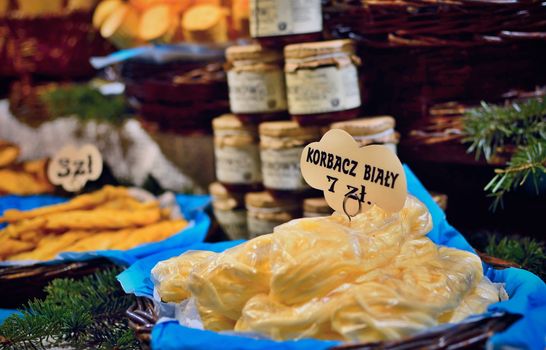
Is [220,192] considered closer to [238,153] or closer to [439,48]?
[238,153]

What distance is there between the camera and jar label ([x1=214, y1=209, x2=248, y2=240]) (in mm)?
1919

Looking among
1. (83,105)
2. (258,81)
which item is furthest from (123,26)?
(258,81)

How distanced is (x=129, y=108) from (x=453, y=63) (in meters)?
1.42

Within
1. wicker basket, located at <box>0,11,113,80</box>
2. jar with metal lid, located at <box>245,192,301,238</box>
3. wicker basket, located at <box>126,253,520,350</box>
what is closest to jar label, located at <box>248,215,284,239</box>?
jar with metal lid, located at <box>245,192,301,238</box>

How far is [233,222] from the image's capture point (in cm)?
193

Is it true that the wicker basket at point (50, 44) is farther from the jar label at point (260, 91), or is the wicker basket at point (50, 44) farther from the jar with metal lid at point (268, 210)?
the jar with metal lid at point (268, 210)

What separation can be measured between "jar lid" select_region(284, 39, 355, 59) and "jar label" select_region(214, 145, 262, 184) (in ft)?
1.12

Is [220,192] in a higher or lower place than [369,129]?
lower

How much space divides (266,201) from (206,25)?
2.07ft

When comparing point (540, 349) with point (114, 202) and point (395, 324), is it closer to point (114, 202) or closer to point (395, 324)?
point (395, 324)

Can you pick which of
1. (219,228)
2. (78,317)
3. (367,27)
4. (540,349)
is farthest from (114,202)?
(540,349)

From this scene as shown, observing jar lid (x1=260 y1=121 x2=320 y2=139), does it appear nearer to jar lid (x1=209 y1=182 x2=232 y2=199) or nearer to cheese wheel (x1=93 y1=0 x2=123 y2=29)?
jar lid (x1=209 y1=182 x2=232 y2=199)

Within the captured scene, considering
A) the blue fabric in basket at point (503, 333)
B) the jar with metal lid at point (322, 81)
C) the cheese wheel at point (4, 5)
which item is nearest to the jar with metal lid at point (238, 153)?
the jar with metal lid at point (322, 81)

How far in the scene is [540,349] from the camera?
92cm
